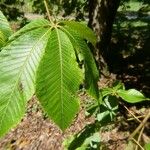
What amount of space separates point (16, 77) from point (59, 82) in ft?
0.32

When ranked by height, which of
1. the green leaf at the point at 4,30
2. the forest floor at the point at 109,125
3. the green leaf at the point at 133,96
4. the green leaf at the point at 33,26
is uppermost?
the green leaf at the point at 33,26

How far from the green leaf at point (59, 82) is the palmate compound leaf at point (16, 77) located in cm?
2

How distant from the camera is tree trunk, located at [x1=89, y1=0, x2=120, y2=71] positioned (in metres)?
6.10

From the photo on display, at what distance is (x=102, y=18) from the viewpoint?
20.7 feet

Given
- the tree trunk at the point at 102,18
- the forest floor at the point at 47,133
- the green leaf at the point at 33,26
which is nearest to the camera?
the green leaf at the point at 33,26

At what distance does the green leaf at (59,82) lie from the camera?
766 millimetres

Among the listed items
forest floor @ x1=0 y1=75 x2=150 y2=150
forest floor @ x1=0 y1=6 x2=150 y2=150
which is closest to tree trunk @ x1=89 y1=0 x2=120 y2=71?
forest floor @ x1=0 y1=6 x2=150 y2=150

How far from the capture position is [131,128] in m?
5.43

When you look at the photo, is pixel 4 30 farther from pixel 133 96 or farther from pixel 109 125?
pixel 109 125

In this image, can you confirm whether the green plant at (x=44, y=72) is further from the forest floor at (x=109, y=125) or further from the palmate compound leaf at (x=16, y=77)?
the forest floor at (x=109, y=125)

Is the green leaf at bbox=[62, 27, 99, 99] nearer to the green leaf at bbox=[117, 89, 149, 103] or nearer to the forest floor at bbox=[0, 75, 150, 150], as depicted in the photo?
the green leaf at bbox=[117, 89, 149, 103]

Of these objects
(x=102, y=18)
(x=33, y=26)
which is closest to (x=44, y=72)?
(x=33, y=26)

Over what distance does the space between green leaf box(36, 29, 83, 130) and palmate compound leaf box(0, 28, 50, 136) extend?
2 centimetres

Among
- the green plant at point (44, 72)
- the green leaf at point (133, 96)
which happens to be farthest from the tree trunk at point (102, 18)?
the green plant at point (44, 72)
